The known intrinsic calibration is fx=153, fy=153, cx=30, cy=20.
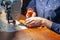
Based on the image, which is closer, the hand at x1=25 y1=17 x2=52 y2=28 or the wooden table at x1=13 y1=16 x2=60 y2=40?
the wooden table at x1=13 y1=16 x2=60 y2=40

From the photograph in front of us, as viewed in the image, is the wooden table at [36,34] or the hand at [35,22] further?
the hand at [35,22]

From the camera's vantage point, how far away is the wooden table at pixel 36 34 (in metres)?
1.08

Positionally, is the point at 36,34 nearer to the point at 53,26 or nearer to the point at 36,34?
the point at 36,34

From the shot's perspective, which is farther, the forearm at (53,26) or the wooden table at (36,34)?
the forearm at (53,26)

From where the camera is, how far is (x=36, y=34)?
3.78 ft

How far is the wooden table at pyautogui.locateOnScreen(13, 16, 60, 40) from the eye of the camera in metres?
1.08

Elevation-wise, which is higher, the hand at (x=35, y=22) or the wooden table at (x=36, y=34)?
the hand at (x=35, y=22)

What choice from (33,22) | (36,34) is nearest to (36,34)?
(36,34)

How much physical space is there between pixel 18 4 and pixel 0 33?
0.27 m

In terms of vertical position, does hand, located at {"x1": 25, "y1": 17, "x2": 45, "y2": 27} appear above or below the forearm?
above


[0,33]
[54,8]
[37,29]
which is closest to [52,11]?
[54,8]

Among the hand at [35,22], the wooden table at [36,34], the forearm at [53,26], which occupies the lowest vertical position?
the wooden table at [36,34]

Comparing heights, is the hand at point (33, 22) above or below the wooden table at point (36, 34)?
above

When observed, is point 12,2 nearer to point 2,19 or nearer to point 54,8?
point 2,19
